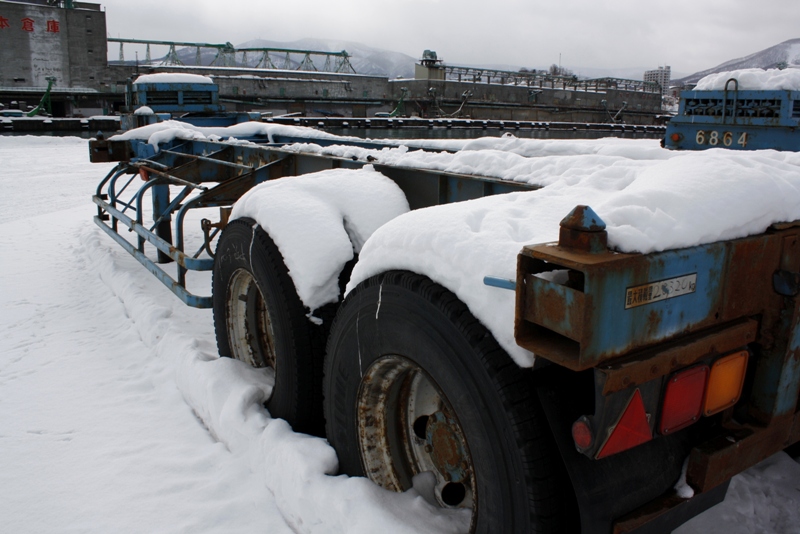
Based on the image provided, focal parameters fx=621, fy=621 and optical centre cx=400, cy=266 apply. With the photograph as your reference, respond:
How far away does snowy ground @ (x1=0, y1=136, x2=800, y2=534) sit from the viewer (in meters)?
2.41

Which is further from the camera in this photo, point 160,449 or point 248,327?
point 248,327

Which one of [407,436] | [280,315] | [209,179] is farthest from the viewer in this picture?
[209,179]

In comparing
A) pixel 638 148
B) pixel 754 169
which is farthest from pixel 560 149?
pixel 754 169

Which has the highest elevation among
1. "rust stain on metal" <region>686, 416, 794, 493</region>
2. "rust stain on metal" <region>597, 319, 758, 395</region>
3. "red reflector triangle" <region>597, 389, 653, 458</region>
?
"rust stain on metal" <region>597, 319, 758, 395</region>

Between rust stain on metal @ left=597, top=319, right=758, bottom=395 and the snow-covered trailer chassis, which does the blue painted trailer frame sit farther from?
rust stain on metal @ left=597, top=319, right=758, bottom=395

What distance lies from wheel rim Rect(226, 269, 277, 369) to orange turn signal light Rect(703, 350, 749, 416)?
2297 mm

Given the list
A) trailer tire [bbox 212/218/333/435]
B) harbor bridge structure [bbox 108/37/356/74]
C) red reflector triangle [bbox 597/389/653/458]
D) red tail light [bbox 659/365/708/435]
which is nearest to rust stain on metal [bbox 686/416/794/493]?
red tail light [bbox 659/365/708/435]

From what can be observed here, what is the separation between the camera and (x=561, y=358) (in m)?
1.46

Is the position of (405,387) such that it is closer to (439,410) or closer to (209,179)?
(439,410)

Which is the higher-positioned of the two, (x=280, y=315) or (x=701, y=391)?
(x=701, y=391)

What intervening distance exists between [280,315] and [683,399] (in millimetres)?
1775

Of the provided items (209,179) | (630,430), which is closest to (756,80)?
(209,179)

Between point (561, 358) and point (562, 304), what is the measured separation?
128 mm

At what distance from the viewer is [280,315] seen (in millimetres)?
2844
